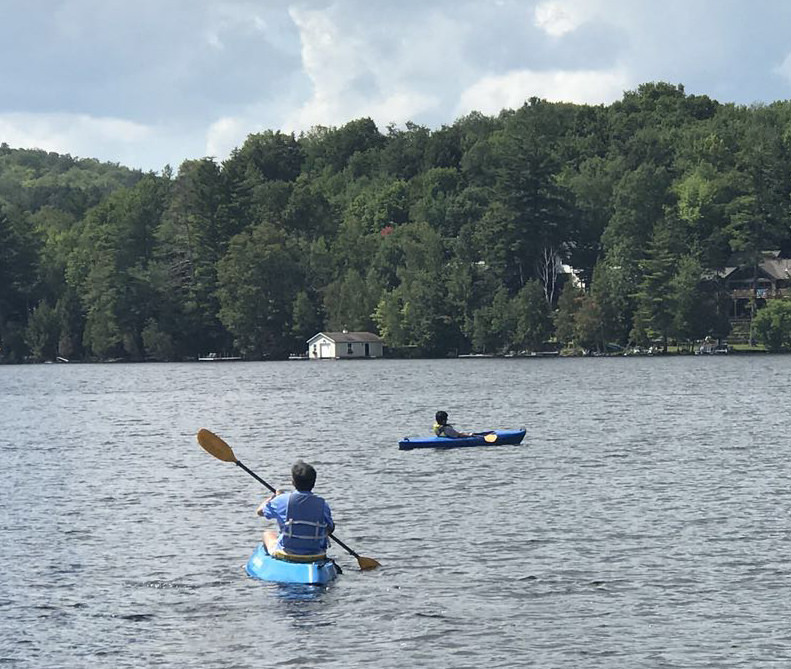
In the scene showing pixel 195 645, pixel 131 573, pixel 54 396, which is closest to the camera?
pixel 195 645

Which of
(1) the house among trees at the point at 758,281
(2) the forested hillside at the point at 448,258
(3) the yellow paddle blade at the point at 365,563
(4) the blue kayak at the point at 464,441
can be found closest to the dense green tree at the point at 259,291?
(2) the forested hillside at the point at 448,258

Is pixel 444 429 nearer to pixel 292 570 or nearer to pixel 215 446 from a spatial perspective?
pixel 215 446

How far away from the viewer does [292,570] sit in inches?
1016

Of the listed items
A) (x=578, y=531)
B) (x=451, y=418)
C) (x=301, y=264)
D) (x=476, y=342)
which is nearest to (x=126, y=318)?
(x=301, y=264)

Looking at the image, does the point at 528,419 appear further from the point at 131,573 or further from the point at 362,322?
the point at 362,322

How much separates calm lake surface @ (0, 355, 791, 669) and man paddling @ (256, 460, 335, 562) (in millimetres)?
708

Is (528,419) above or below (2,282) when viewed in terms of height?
below

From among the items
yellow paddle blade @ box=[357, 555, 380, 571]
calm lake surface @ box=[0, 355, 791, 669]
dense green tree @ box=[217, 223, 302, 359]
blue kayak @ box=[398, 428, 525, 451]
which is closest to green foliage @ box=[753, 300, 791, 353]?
dense green tree @ box=[217, 223, 302, 359]

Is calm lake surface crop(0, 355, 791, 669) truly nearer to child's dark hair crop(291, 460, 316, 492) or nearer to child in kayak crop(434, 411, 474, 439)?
child in kayak crop(434, 411, 474, 439)

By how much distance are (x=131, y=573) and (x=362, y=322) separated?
144516 mm

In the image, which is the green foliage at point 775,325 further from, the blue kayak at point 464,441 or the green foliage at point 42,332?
the blue kayak at point 464,441

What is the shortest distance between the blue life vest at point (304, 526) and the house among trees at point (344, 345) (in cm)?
14280

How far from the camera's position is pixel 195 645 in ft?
72.8

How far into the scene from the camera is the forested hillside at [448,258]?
154 m
